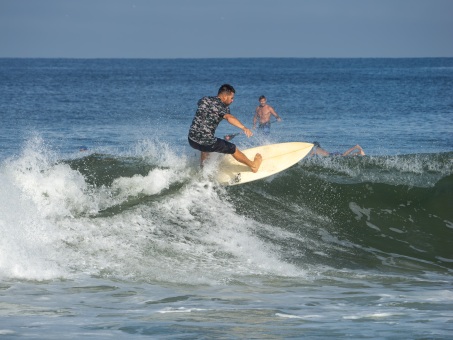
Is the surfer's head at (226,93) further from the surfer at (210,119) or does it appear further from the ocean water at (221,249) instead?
the ocean water at (221,249)

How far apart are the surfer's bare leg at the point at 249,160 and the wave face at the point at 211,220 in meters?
0.51

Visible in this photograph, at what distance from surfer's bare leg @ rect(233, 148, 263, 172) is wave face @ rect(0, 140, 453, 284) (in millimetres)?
505

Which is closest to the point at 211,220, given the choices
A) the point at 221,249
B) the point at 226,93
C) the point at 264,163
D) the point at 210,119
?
the point at 221,249

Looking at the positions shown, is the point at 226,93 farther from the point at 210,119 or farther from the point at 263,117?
the point at 263,117

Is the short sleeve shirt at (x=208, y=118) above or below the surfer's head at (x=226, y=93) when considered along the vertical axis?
below

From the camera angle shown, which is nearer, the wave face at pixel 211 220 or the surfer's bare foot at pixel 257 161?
the wave face at pixel 211 220

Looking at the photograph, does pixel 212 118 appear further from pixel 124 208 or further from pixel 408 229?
pixel 408 229

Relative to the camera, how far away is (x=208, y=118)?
1120 centimetres

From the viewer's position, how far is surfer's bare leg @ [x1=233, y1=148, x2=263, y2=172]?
1167 centimetres

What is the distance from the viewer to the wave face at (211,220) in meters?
9.64

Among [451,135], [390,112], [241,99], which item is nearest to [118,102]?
[241,99]

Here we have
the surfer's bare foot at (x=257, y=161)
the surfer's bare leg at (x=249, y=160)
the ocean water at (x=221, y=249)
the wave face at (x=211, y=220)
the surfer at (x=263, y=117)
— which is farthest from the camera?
the surfer at (x=263, y=117)

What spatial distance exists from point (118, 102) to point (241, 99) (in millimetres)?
Answer: 8956

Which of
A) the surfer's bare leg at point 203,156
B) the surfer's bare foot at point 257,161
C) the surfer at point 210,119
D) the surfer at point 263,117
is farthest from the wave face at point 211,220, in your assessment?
the surfer at point 263,117
